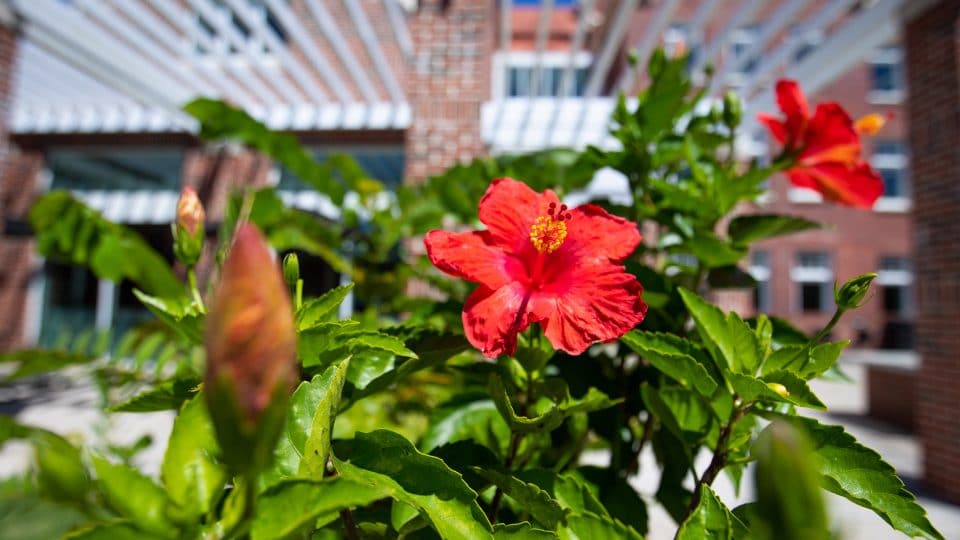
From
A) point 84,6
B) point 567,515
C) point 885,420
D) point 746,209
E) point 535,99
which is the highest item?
point 84,6

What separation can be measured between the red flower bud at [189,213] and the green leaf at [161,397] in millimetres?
183

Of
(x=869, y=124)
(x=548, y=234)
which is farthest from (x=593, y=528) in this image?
(x=869, y=124)

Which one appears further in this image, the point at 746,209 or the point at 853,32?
the point at 746,209

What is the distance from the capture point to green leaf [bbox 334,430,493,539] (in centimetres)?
37

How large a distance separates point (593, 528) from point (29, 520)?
0.37 metres

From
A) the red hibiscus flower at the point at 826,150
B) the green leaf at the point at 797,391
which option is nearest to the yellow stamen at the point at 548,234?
the green leaf at the point at 797,391

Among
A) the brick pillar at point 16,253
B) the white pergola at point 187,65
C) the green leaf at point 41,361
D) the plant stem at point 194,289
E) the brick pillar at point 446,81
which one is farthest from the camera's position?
the brick pillar at point 16,253

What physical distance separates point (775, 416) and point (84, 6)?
5.63 metres

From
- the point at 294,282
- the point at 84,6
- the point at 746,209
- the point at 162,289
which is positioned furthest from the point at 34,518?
the point at 746,209

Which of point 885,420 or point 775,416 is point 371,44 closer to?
point 775,416

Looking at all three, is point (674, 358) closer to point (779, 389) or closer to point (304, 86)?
point (779, 389)

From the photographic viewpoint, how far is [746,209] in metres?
6.30

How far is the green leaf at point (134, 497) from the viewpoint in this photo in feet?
0.97

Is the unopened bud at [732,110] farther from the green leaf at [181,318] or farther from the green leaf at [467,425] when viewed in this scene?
the green leaf at [181,318]
